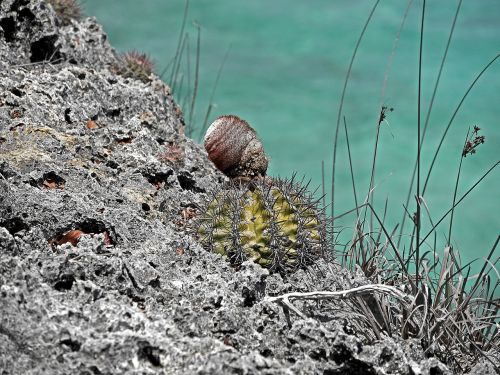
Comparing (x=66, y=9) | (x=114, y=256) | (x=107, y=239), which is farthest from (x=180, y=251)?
(x=66, y=9)

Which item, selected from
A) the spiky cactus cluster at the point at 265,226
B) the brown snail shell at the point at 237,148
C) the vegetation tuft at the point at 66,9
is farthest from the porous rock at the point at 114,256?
the vegetation tuft at the point at 66,9

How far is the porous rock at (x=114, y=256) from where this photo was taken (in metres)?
2.60

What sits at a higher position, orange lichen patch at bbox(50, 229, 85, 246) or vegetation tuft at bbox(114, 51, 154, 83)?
vegetation tuft at bbox(114, 51, 154, 83)

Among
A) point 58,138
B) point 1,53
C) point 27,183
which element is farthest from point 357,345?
point 1,53

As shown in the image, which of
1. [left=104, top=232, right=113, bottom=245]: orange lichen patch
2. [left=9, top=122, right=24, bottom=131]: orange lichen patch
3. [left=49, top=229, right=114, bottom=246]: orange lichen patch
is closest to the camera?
[left=49, top=229, right=114, bottom=246]: orange lichen patch

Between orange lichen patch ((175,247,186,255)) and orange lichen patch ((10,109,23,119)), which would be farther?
orange lichen patch ((10,109,23,119))

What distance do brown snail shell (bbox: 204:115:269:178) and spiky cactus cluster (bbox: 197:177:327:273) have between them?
0.51 meters

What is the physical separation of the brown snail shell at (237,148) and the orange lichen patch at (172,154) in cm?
56

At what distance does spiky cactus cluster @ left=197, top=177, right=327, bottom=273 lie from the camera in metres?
4.58

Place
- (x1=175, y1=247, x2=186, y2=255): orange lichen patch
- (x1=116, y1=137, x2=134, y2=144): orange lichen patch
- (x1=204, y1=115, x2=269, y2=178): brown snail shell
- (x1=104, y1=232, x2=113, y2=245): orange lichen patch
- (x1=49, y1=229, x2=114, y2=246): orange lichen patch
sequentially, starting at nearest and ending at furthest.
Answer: (x1=49, y1=229, x2=114, y2=246): orange lichen patch
(x1=104, y1=232, x2=113, y2=245): orange lichen patch
(x1=175, y1=247, x2=186, y2=255): orange lichen patch
(x1=204, y1=115, x2=269, y2=178): brown snail shell
(x1=116, y1=137, x2=134, y2=144): orange lichen patch

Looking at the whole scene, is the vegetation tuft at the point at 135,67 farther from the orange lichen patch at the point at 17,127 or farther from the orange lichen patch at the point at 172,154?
the orange lichen patch at the point at 17,127

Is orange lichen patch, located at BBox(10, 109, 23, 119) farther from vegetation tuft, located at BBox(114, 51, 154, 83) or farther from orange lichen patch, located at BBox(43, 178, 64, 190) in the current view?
vegetation tuft, located at BBox(114, 51, 154, 83)

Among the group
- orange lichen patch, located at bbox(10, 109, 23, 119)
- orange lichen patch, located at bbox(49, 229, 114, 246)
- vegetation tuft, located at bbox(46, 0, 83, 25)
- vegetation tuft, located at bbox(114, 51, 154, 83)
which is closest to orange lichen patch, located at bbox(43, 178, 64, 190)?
orange lichen patch, located at bbox(49, 229, 114, 246)

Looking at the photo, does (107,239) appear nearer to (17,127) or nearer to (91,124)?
(17,127)
